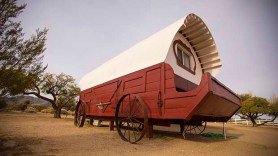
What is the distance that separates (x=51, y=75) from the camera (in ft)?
80.8

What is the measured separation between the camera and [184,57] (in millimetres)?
6969

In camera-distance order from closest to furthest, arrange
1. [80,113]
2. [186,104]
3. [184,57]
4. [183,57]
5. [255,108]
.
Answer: [186,104]
[183,57]
[184,57]
[80,113]
[255,108]

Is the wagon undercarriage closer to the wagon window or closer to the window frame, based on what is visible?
the window frame

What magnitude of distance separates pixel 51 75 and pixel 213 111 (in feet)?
81.6

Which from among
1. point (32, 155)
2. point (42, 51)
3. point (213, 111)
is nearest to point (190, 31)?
point (213, 111)

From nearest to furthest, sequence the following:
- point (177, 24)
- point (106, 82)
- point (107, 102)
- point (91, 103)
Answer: point (177, 24)
point (107, 102)
point (106, 82)
point (91, 103)

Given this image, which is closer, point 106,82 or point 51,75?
point 106,82

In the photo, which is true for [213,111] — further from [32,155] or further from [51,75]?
[51,75]

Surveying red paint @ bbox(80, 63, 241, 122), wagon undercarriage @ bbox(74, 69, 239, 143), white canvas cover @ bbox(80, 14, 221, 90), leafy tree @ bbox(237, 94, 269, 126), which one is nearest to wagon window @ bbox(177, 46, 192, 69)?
white canvas cover @ bbox(80, 14, 221, 90)

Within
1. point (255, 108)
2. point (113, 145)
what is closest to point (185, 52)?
point (113, 145)

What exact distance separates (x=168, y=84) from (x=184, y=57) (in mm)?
2541

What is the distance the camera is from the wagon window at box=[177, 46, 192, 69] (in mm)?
6575

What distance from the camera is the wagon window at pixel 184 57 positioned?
6575 millimetres

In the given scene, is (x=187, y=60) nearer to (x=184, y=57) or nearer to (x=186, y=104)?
(x=184, y=57)
